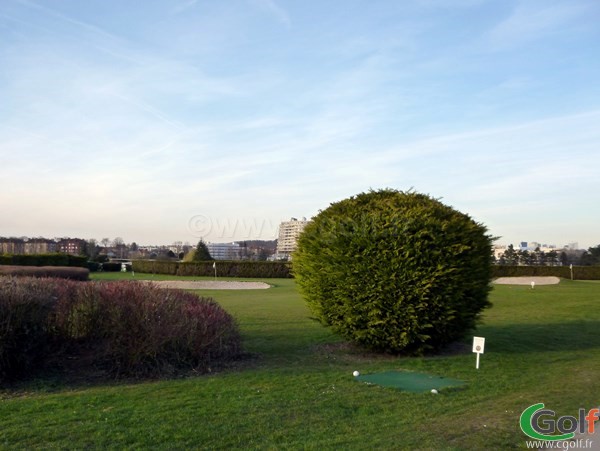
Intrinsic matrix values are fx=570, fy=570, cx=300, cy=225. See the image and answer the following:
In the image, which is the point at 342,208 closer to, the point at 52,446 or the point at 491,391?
the point at 491,391

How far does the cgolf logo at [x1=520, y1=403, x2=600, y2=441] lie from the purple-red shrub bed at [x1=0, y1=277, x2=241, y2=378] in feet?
16.6

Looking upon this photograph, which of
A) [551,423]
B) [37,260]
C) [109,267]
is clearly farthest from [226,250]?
[551,423]

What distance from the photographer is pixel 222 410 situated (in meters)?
6.79

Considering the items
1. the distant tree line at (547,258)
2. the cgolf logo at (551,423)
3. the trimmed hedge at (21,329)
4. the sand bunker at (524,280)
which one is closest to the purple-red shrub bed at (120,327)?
the trimmed hedge at (21,329)

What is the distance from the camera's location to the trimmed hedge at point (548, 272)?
50.0 metres

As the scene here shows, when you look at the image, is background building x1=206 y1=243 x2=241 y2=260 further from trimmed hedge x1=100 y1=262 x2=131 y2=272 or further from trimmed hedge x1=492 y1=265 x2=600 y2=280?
trimmed hedge x1=492 y1=265 x2=600 y2=280

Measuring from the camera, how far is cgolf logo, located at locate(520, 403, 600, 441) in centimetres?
622

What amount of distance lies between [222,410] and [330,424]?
4.41ft

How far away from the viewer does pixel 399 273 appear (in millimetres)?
10359
